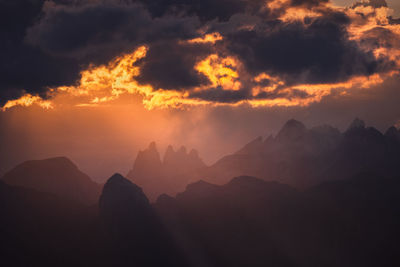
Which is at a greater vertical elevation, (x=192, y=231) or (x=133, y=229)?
(x=133, y=229)

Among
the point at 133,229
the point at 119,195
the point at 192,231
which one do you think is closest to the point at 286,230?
the point at 192,231

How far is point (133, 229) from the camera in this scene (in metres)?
164

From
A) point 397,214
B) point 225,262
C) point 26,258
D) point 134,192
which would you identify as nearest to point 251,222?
point 225,262

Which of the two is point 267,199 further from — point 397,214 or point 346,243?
point 397,214

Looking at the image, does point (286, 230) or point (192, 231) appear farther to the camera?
point (286, 230)

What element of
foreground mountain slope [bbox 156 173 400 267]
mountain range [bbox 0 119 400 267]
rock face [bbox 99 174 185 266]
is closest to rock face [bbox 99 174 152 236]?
rock face [bbox 99 174 185 266]

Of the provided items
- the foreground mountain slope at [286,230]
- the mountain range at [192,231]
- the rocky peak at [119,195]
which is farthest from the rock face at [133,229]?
the foreground mountain slope at [286,230]

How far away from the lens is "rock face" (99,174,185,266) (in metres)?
153

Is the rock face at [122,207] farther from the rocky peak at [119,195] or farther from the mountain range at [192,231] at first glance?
the mountain range at [192,231]

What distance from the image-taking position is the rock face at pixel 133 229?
501 ft

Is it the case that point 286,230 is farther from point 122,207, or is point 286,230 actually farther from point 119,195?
point 119,195

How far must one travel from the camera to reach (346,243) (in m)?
175

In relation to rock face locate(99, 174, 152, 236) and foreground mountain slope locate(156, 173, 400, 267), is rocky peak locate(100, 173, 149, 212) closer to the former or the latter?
rock face locate(99, 174, 152, 236)

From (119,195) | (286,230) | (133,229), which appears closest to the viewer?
(133,229)
